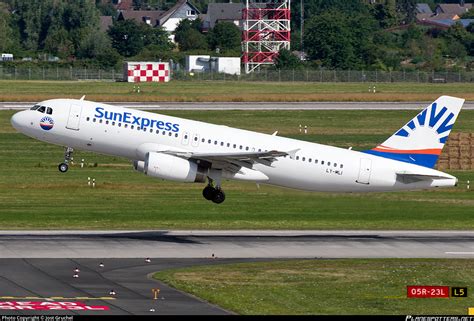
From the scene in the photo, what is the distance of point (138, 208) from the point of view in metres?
73.8

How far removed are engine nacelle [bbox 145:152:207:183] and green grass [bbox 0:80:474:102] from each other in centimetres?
6400

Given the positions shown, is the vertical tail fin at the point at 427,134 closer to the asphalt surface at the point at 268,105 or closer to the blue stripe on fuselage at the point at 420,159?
the blue stripe on fuselage at the point at 420,159

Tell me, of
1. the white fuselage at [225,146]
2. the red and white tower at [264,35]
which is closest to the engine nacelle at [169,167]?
the white fuselage at [225,146]

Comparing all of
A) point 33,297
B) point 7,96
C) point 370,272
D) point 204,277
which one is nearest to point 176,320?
point 33,297

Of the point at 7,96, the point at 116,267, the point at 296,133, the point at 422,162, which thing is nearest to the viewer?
the point at 116,267

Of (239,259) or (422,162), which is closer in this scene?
(239,259)

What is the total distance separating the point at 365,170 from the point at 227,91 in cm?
7659

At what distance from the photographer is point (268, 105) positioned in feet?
416

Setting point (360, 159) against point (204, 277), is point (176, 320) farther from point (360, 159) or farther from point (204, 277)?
point (360, 159)

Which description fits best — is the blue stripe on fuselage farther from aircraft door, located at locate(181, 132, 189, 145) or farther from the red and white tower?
the red and white tower

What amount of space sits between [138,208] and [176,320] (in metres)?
36.1

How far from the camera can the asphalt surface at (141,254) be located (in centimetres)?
4506

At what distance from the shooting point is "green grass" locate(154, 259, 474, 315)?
45250 millimetres

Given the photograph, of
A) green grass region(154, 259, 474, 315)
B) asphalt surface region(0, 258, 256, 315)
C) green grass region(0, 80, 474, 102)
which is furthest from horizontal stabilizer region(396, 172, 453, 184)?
green grass region(0, 80, 474, 102)
